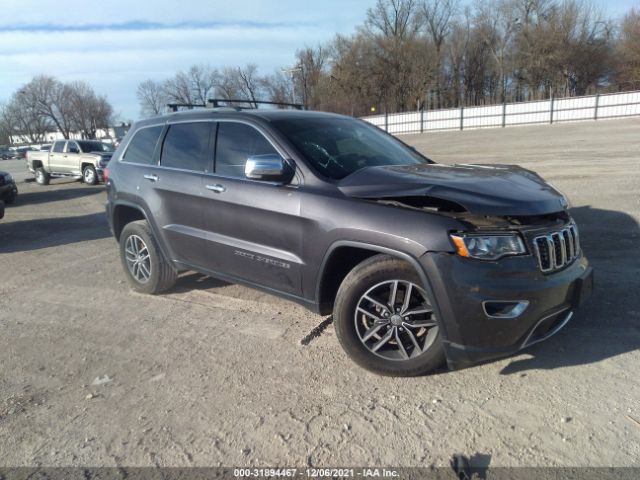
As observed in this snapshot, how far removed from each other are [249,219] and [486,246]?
184cm

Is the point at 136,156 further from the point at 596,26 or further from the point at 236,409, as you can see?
the point at 596,26

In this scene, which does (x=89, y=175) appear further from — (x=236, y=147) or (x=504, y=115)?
(x=504, y=115)

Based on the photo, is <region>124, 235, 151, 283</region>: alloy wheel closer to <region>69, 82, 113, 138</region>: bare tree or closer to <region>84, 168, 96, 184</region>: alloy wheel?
<region>84, 168, 96, 184</region>: alloy wheel

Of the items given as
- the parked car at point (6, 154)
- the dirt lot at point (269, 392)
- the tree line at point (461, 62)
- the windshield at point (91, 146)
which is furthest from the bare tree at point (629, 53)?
the parked car at point (6, 154)

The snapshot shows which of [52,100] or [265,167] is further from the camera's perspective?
[52,100]

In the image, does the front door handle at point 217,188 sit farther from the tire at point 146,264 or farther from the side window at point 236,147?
the tire at point 146,264

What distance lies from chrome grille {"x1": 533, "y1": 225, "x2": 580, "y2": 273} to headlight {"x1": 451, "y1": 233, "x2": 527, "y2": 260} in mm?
160

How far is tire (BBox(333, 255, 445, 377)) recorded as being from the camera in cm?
308

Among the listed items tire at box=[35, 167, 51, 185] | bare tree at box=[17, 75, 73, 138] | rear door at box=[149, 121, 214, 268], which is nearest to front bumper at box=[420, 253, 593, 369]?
rear door at box=[149, 121, 214, 268]

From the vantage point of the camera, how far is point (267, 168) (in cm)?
346

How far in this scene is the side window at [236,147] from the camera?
392 cm

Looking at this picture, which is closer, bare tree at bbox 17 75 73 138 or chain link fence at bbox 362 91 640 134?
chain link fence at bbox 362 91 640 134

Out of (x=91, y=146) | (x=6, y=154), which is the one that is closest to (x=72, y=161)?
(x=91, y=146)

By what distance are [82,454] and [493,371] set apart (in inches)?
101
